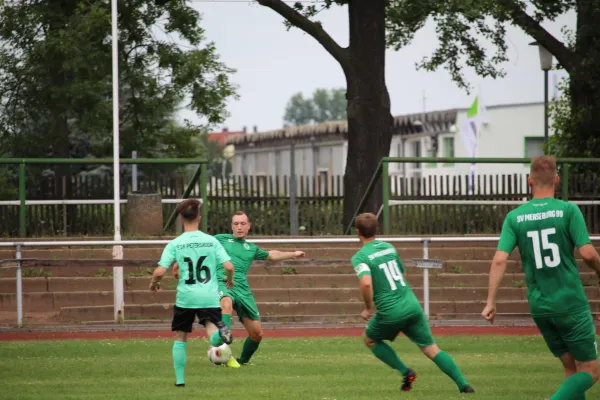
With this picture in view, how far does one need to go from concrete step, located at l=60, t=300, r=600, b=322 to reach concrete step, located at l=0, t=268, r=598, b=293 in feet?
2.61

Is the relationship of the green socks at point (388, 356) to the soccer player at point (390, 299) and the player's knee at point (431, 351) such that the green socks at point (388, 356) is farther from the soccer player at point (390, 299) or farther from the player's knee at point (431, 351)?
the player's knee at point (431, 351)

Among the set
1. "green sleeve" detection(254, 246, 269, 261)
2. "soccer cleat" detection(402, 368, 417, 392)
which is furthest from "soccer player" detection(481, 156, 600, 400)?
"green sleeve" detection(254, 246, 269, 261)

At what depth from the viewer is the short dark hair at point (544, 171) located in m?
8.35

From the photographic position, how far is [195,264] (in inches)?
426

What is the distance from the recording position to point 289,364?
13188 millimetres

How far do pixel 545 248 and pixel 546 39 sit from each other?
2234 centimetres

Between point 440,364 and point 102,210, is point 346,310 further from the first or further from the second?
point 440,364

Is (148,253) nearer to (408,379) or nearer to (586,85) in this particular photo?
(408,379)

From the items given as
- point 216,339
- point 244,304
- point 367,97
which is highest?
point 367,97

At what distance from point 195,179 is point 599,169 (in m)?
8.57

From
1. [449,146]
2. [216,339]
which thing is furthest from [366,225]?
[449,146]

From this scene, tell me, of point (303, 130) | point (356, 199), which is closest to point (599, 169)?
point (356, 199)

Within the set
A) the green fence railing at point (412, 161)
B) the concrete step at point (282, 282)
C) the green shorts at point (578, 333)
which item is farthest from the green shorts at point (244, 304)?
the green fence railing at point (412, 161)

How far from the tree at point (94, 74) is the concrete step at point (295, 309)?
963 centimetres
